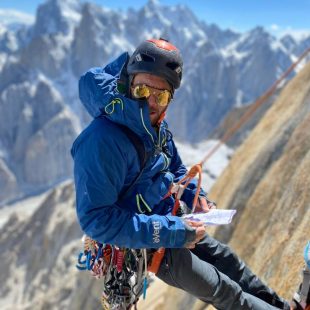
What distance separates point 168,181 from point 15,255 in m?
65.8

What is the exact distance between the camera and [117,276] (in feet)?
16.8

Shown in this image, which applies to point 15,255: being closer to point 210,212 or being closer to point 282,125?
point 282,125

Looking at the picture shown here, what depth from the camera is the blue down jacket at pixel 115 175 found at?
165 inches

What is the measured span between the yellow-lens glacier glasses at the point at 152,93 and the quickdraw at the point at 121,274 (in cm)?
167

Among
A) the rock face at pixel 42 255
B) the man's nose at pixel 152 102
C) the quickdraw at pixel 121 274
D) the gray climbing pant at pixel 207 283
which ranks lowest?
the rock face at pixel 42 255

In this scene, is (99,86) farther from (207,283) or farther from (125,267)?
(207,283)

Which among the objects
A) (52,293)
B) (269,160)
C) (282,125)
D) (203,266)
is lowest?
(52,293)

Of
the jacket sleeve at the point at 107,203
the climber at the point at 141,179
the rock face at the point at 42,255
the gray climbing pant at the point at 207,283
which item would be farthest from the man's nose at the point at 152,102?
the rock face at the point at 42,255

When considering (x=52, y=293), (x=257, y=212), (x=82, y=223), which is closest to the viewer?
(x=82, y=223)

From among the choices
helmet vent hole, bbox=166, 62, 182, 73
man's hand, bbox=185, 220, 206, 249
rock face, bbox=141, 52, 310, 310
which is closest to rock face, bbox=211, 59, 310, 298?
rock face, bbox=141, 52, 310, 310

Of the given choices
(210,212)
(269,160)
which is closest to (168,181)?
(210,212)

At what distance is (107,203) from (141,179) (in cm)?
64

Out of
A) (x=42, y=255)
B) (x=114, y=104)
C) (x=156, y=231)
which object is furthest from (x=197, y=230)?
(x=42, y=255)

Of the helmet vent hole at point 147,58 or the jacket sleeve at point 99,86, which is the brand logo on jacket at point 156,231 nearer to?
the jacket sleeve at point 99,86
